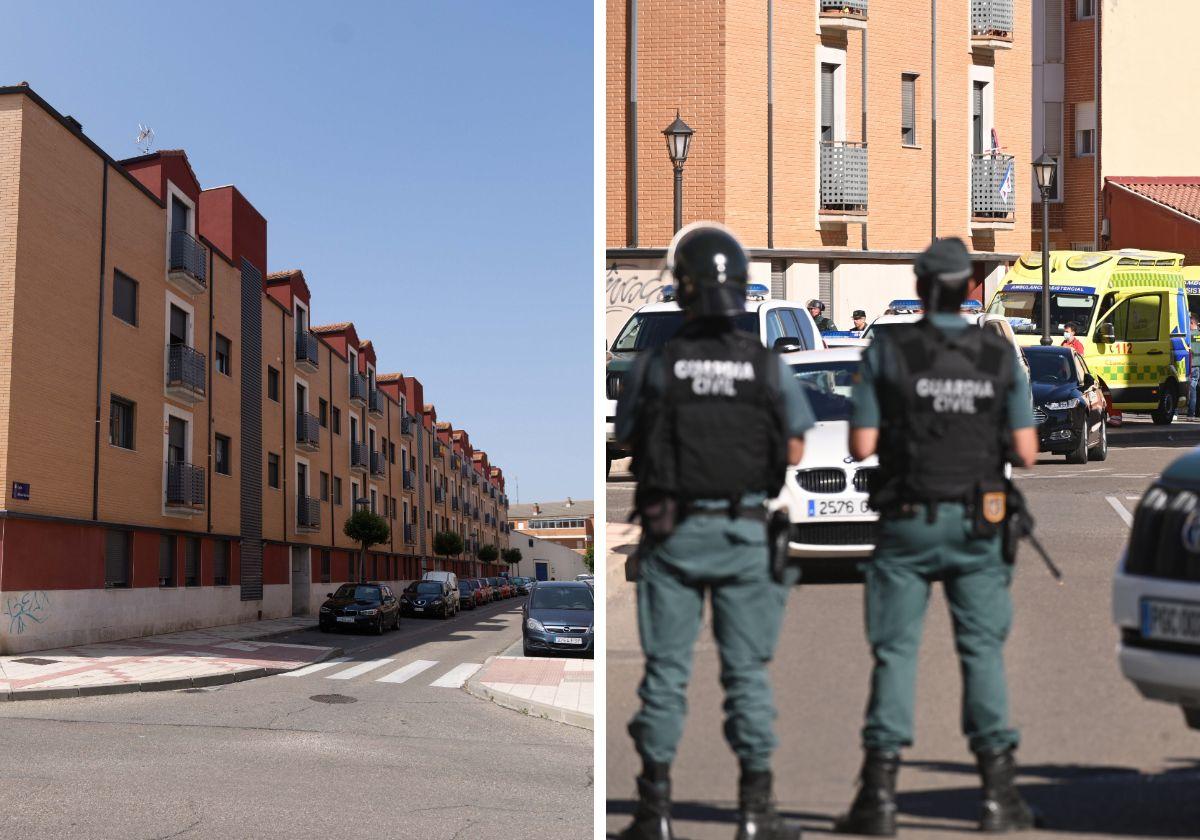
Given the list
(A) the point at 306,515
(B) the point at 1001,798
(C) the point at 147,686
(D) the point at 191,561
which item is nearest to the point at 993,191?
(B) the point at 1001,798

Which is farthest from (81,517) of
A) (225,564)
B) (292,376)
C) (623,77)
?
(623,77)

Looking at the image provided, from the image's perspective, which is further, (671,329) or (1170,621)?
(671,329)

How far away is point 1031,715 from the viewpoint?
9.39 feet

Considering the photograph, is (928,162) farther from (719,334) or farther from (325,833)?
(325,833)

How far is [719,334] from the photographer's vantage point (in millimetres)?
2947

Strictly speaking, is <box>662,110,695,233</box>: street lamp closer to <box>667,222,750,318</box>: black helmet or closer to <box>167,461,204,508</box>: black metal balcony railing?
<box>667,222,750,318</box>: black helmet

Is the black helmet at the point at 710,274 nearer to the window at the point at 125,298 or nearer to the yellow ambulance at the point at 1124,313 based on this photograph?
the yellow ambulance at the point at 1124,313

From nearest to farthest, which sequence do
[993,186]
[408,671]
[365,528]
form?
[993,186], [408,671], [365,528]

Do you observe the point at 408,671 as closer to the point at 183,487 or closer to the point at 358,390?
the point at 183,487

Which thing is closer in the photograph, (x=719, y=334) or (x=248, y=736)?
(x=719, y=334)

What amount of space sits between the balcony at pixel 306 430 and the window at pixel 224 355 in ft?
25.2

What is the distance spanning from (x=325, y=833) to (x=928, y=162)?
803cm

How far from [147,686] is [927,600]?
682 inches

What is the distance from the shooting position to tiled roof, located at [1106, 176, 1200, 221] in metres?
3.60
